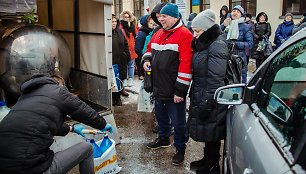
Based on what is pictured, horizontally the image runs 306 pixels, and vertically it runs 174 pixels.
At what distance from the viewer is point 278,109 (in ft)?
6.10

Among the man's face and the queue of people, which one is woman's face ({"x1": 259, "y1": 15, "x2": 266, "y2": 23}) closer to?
the queue of people

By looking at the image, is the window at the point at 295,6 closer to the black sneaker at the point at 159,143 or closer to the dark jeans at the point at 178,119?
the black sneaker at the point at 159,143

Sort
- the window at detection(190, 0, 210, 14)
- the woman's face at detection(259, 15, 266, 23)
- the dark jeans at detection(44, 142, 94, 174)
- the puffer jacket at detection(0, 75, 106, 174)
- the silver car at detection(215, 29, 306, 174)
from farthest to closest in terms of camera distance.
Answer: the window at detection(190, 0, 210, 14) < the woman's face at detection(259, 15, 266, 23) < the dark jeans at detection(44, 142, 94, 174) < the puffer jacket at detection(0, 75, 106, 174) < the silver car at detection(215, 29, 306, 174)

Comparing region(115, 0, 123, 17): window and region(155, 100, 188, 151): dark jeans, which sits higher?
region(115, 0, 123, 17): window

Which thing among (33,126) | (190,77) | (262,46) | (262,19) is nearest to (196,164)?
(190,77)

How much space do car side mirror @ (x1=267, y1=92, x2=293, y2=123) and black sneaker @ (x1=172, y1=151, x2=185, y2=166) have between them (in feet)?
7.15

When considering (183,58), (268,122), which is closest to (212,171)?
(183,58)

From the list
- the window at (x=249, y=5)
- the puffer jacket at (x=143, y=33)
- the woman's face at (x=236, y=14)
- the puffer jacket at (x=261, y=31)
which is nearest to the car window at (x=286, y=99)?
the puffer jacket at (x=143, y=33)

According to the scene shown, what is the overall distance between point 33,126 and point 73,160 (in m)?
0.59

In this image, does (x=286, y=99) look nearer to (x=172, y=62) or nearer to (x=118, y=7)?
(x=172, y=62)

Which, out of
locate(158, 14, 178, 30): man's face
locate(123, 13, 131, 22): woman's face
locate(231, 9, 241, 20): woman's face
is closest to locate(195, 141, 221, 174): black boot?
locate(158, 14, 178, 30): man's face

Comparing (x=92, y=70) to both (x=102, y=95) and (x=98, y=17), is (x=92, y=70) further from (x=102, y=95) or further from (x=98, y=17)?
(x=98, y=17)

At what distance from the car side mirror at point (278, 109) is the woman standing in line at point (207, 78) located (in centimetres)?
115

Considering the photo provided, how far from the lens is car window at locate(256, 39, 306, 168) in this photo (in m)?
1.52
